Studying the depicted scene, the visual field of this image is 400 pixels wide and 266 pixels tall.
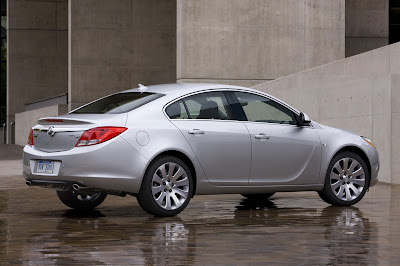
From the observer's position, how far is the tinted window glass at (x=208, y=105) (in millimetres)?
10781

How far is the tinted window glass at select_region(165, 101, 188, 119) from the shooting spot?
10.6 m

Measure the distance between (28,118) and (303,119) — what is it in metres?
29.5

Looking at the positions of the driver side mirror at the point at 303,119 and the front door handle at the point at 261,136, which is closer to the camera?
the front door handle at the point at 261,136

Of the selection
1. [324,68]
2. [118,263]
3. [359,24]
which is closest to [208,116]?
[118,263]

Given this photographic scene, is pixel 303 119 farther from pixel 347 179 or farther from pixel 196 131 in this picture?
pixel 196 131

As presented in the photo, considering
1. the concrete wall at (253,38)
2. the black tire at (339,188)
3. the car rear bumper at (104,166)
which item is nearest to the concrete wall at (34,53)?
the concrete wall at (253,38)

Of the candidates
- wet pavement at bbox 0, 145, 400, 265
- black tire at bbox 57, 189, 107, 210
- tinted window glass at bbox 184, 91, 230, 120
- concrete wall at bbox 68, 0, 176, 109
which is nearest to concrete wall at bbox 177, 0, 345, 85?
concrete wall at bbox 68, 0, 176, 109

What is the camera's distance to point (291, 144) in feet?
37.2

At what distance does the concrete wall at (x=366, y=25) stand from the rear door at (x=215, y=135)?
72.0 feet

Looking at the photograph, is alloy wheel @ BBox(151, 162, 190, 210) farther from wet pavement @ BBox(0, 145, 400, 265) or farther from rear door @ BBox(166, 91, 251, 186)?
rear door @ BBox(166, 91, 251, 186)

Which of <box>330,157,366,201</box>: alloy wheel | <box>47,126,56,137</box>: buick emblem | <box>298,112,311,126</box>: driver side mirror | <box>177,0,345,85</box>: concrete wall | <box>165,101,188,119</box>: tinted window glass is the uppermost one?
<box>177,0,345,85</box>: concrete wall

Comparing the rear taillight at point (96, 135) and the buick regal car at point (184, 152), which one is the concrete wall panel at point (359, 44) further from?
the rear taillight at point (96, 135)

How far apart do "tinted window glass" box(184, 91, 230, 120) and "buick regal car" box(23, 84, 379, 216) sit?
0.01 meters

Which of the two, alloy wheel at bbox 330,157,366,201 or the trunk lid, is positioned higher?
the trunk lid
